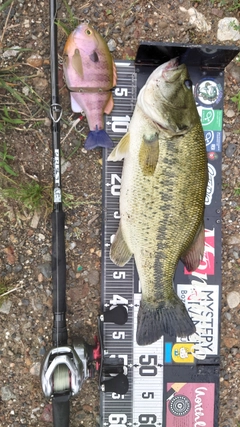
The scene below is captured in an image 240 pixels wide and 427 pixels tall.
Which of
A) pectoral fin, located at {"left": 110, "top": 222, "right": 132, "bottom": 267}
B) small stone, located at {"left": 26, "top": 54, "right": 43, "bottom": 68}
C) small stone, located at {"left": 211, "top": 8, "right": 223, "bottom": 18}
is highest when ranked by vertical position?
small stone, located at {"left": 211, "top": 8, "right": 223, "bottom": 18}

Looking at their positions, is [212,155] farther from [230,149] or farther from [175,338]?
[175,338]

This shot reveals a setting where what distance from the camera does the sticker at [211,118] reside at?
310 cm

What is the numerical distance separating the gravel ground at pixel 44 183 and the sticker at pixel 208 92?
0.31 ft

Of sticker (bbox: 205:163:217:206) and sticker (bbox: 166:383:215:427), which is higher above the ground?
sticker (bbox: 205:163:217:206)

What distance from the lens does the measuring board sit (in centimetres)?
307

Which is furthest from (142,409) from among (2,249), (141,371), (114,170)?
(114,170)

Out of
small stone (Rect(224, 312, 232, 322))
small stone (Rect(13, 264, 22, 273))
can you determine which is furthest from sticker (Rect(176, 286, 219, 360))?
small stone (Rect(13, 264, 22, 273))

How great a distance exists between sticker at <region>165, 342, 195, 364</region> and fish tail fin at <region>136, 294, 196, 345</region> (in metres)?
0.45

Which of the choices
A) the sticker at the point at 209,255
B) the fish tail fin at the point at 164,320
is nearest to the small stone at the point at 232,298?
the sticker at the point at 209,255

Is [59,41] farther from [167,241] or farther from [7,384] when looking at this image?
[7,384]

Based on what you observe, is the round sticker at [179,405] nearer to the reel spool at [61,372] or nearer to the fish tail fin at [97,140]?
the reel spool at [61,372]

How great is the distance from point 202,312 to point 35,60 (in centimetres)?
233

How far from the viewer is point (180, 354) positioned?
3145 millimetres

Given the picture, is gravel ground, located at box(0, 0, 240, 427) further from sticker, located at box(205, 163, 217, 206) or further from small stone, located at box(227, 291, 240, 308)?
small stone, located at box(227, 291, 240, 308)
